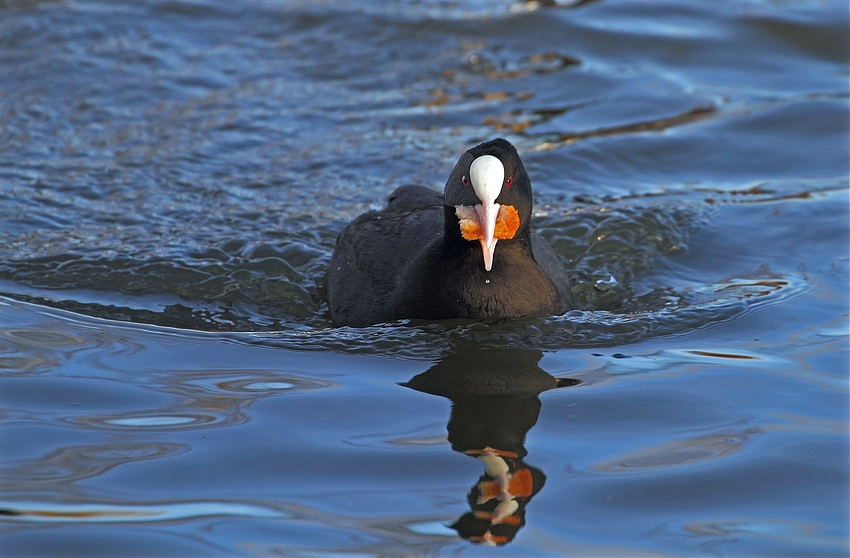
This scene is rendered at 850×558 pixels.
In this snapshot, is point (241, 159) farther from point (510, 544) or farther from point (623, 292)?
point (510, 544)

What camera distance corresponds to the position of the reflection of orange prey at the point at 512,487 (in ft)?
10.3

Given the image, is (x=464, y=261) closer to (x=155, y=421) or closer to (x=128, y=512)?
(x=155, y=421)

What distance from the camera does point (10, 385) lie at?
386cm

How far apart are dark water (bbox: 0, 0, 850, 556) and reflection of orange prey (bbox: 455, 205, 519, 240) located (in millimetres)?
438

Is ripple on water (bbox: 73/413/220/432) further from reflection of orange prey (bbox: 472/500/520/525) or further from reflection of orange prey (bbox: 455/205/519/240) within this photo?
reflection of orange prey (bbox: 455/205/519/240)

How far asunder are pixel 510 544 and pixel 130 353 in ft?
6.55

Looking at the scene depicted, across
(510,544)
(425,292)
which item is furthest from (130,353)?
(510,544)

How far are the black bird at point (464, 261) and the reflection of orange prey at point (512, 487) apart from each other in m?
1.05

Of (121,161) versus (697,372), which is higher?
(121,161)

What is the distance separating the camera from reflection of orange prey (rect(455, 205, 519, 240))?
4.13 m

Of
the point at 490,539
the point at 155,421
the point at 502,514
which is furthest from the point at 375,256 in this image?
the point at 490,539

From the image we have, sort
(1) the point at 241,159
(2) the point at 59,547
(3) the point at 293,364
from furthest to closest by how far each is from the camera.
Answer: (1) the point at 241,159, (3) the point at 293,364, (2) the point at 59,547

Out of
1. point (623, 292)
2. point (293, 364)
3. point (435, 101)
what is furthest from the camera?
point (435, 101)

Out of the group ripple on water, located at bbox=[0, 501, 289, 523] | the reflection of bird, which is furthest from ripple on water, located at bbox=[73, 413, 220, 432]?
the reflection of bird
